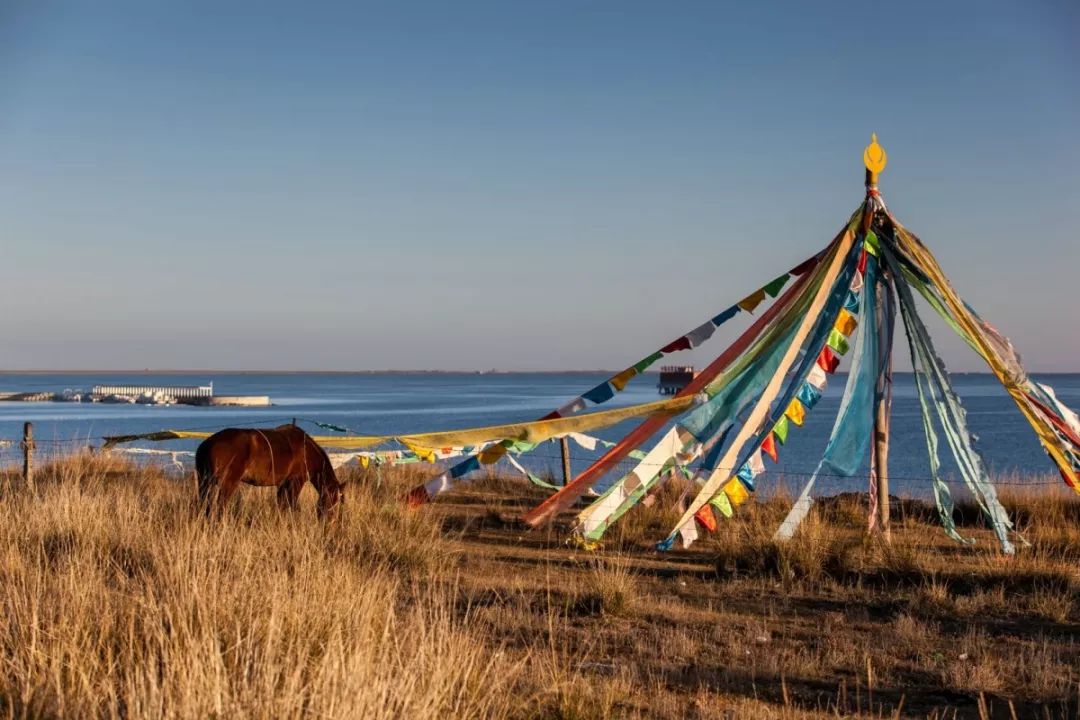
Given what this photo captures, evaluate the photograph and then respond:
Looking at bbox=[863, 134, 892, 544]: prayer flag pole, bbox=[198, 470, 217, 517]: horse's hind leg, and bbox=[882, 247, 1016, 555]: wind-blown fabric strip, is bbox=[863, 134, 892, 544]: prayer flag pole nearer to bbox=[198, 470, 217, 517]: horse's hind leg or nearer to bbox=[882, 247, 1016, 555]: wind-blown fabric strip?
bbox=[882, 247, 1016, 555]: wind-blown fabric strip

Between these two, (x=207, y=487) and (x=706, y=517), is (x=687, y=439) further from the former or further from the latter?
(x=207, y=487)

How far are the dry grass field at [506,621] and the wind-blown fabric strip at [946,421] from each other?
0.36 metres

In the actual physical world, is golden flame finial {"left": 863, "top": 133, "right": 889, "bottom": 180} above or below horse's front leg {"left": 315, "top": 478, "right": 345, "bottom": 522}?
above

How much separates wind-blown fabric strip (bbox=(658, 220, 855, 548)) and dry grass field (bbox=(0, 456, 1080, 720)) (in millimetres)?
487

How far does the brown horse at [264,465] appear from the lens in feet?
28.0

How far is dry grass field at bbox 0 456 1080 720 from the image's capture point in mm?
3996

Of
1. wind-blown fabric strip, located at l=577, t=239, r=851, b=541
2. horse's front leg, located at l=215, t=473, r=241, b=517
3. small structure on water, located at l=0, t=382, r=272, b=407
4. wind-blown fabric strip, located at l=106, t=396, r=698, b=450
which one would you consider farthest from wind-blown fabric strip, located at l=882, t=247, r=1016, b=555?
small structure on water, located at l=0, t=382, r=272, b=407

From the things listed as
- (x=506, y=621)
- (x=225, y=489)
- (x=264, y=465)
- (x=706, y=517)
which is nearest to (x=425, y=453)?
(x=264, y=465)

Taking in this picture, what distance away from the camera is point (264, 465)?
8.82 m

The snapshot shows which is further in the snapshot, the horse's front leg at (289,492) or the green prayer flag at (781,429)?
the green prayer flag at (781,429)

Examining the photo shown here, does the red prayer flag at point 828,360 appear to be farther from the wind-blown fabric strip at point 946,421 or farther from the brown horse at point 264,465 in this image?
the brown horse at point 264,465

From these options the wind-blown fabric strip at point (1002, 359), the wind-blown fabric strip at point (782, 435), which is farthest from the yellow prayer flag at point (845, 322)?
the wind-blown fabric strip at point (1002, 359)

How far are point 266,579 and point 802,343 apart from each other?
6.08 m

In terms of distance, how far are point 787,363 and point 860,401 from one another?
1.38 meters
